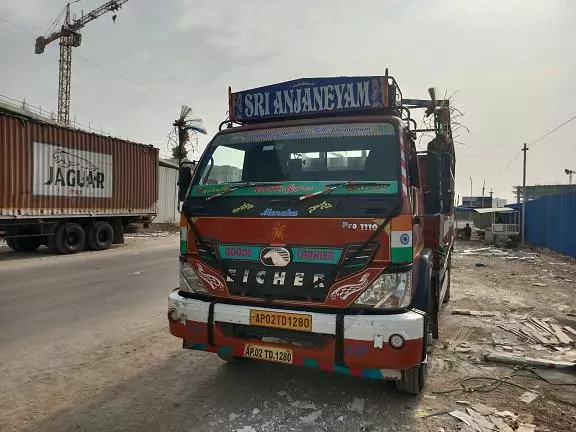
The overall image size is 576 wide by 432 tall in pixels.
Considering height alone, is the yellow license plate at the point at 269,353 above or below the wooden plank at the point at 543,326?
above

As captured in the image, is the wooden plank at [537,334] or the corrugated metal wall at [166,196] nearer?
the wooden plank at [537,334]

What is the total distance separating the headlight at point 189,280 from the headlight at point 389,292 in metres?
1.32

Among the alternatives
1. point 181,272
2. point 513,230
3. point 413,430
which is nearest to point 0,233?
point 181,272

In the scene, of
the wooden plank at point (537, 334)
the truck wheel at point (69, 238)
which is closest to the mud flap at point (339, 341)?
the wooden plank at point (537, 334)

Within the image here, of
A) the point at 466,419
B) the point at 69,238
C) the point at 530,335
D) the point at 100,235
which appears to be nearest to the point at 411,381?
the point at 466,419

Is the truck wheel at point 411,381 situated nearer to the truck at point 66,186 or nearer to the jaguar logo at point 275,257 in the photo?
the jaguar logo at point 275,257

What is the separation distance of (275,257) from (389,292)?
0.85 metres

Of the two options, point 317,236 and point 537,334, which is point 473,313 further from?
point 317,236

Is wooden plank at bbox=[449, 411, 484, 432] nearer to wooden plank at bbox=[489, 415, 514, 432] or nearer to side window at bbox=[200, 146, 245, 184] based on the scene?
wooden plank at bbox=[489, 415, 514, 432]

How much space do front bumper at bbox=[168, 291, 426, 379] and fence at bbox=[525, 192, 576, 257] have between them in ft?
47.3

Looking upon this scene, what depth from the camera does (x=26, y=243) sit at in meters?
14.4

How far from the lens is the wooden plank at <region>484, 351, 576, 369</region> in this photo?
441cm

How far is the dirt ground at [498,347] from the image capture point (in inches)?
137

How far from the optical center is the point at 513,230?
835 inches
